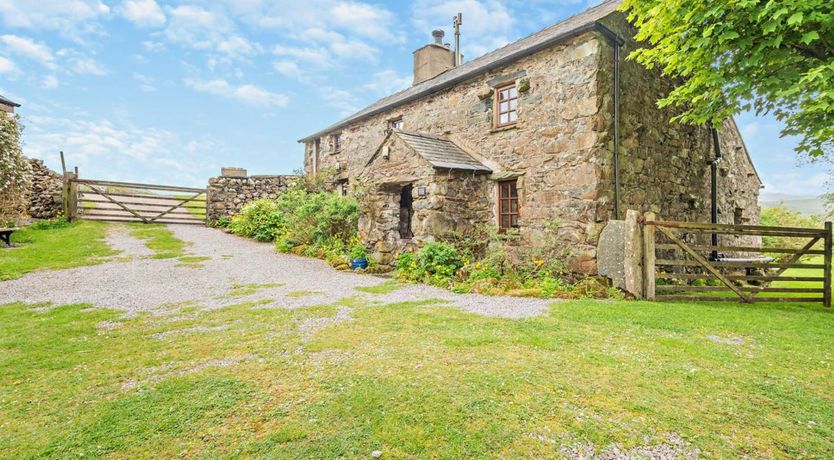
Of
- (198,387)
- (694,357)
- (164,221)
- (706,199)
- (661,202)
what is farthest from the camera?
(164,221)

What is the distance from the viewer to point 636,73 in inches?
401

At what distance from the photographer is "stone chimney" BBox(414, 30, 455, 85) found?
1761 centimetres

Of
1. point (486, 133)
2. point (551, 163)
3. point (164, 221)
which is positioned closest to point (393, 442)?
point (551, 163)

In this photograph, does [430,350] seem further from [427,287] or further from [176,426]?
[427,287]

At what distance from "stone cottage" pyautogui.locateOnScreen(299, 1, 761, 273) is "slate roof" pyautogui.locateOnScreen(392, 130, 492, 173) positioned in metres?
0.04

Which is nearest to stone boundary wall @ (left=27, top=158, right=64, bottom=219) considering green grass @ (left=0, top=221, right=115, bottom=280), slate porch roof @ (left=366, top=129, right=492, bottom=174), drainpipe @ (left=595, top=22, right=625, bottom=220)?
green grass @ (left=0, top=221, right=115, bottom=280)

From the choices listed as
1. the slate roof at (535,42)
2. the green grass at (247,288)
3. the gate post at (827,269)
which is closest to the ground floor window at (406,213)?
the slate roof at (535,42)

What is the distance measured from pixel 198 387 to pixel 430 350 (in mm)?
2240

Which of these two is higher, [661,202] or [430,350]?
[661,202]

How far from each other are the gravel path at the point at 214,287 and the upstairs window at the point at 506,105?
523 centimetres

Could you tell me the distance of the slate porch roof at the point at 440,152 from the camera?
1048 centimetres

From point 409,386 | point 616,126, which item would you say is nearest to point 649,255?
point 616,126

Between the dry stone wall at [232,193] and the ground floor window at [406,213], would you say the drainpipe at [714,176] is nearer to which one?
the ground floor window at [406,213]

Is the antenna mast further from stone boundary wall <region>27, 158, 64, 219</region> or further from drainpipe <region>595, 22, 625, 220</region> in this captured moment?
stone boundary wall <region>27, 158, 64, 219</region>
